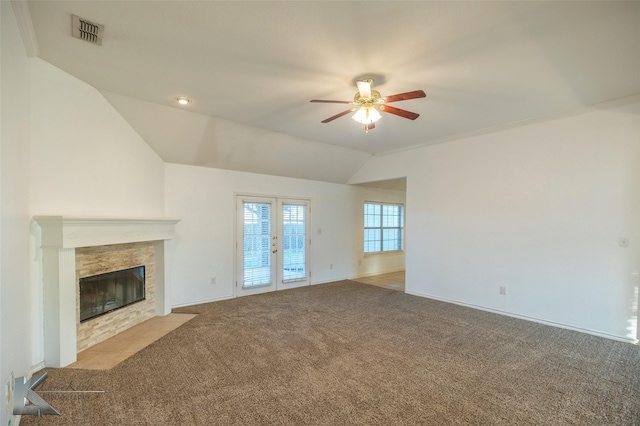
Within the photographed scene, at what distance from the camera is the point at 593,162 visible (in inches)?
140

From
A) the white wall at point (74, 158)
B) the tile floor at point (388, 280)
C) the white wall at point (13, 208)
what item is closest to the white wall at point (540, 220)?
the tile floor at point (388, 280)

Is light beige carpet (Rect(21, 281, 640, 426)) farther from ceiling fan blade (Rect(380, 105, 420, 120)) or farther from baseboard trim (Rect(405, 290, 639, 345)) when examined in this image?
ceiling fan blade (Rect(380, 105, 420, 120))

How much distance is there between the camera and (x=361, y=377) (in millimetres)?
2574

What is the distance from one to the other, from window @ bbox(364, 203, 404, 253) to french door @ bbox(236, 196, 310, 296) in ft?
6.41

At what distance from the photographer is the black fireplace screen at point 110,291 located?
3242 millimetres

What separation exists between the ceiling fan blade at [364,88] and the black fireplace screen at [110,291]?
349 centimetres

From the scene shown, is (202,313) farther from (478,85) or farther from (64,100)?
(478,85)

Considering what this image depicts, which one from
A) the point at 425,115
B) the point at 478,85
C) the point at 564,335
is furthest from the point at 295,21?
the point at 564,335

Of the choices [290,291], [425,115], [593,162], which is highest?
[425,115]

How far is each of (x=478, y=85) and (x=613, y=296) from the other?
2.93 meters

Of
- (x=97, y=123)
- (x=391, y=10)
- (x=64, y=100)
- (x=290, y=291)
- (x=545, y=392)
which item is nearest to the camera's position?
(x=391, y=10)

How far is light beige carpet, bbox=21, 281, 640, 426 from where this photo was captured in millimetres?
2084

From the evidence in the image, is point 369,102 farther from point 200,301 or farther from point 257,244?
point 200,301

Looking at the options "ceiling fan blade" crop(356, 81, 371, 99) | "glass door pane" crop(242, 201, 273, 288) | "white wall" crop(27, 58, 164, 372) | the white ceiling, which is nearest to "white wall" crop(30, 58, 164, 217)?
"white wall" crop(27, 58, 164, 372)
